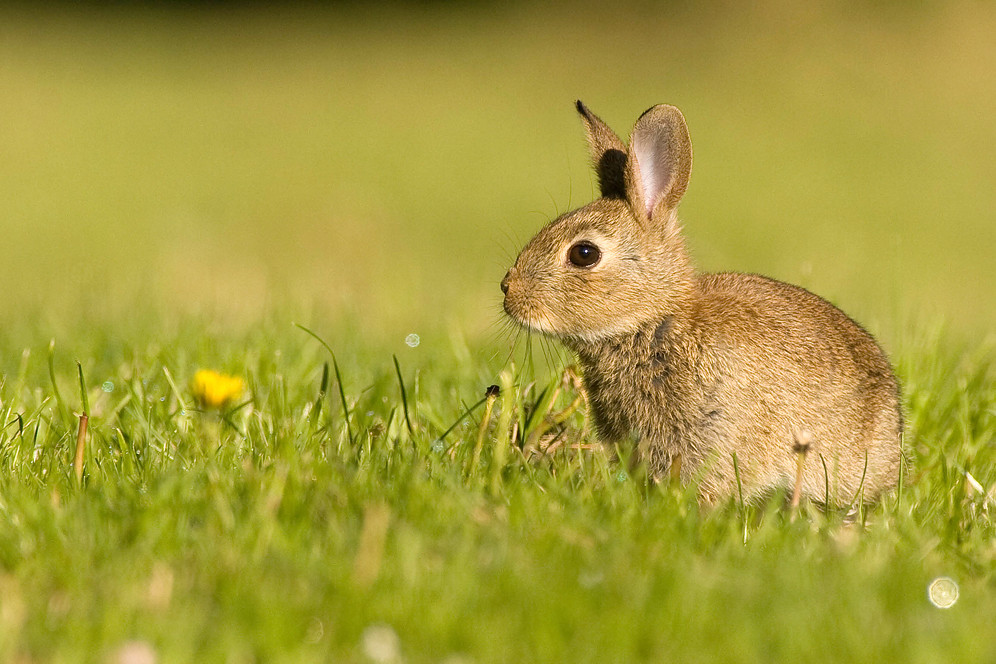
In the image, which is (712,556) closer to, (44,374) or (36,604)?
(36,604)

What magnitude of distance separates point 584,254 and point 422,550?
1.66 metres

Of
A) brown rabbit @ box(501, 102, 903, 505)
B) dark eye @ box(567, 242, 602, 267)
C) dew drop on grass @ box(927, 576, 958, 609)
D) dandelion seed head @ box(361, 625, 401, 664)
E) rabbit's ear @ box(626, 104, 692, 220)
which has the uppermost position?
rabbit's ear @ box(626, 104, 692, 220)

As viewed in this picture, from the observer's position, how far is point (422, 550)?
2852mm

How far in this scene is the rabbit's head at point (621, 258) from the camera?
166 inches

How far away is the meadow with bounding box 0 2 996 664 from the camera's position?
256 cm

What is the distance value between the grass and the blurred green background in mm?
1654

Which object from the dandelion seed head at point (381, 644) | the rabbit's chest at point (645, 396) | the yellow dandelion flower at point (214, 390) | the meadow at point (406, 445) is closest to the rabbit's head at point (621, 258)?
the rabbit's chest at point (645, 396)

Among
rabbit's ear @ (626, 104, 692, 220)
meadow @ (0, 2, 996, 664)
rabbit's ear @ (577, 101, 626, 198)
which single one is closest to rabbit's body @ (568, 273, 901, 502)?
meadow @ (0, 2, 996, 664)

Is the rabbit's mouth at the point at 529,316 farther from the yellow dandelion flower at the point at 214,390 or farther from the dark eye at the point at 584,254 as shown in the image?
the yellow dandelion flower at the point at 214,390

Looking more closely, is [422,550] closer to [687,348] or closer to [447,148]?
[687,348]

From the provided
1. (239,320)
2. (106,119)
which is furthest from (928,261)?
(106,119)

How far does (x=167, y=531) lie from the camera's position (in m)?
2.94

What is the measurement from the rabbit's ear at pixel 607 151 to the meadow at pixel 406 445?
597 millimetres

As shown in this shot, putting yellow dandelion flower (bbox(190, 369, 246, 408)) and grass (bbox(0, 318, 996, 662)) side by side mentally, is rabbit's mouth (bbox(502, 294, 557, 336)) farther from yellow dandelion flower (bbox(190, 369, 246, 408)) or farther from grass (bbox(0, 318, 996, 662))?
yellow dandelion flower (bbox(190, 369, 246, 408))
